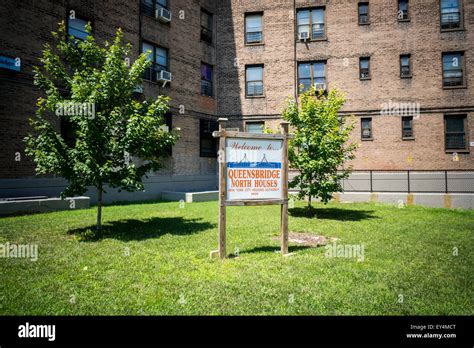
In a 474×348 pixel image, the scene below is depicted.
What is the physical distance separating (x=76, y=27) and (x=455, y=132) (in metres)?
23.7

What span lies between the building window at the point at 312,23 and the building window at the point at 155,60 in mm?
9870

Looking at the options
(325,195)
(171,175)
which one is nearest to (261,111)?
(171,175)

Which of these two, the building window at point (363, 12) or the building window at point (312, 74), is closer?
the building window at point (363, 12)

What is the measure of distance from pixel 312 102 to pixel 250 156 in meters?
6.77

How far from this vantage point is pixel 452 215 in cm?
1244

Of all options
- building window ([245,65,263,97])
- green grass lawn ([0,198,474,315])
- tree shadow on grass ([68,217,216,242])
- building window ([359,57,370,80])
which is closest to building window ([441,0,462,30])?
building window ([359,57,370,80])

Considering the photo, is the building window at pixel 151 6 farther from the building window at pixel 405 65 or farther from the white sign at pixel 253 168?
the building window at pixel 405 65

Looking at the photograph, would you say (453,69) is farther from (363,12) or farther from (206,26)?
(206,26)

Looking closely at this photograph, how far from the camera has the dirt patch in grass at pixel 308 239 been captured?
7.80m

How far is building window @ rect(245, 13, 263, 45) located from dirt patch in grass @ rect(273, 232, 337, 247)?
18.0 metres

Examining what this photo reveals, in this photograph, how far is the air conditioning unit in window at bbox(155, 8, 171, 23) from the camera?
18734 millimetres

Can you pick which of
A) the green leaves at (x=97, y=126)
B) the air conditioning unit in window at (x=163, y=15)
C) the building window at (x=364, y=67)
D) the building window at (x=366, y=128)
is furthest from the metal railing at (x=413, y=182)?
the air conditioning unit in window at (x=163, y=15)

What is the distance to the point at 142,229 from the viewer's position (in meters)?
9.34

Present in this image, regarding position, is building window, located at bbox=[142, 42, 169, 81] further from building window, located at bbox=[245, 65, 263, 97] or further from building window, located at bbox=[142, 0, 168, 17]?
building window, located at bbox=[245, 65, 263, 97]
